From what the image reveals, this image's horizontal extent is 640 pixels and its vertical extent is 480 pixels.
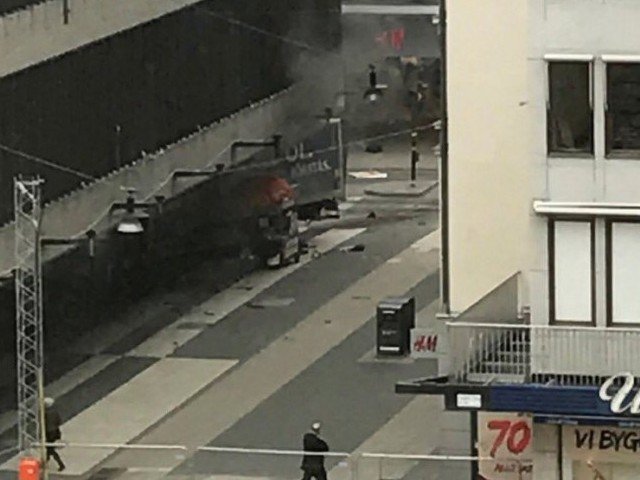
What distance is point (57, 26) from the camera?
55000 millimetres

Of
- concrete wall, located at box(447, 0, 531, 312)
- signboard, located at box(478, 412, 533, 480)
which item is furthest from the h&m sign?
concrete wall, located at box(447, 0, 531, 312)

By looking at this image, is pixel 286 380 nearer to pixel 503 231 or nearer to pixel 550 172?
pixel 503 231

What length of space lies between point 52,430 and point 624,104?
11.6 meters

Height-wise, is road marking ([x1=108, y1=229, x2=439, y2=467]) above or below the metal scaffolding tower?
below

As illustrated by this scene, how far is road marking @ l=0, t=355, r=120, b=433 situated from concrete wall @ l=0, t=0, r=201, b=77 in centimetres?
562

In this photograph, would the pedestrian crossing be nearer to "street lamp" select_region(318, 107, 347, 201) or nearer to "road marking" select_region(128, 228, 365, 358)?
"road marking" select_region(128, 228, 365, 358)

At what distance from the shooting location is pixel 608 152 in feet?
141

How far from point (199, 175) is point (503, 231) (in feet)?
47.7

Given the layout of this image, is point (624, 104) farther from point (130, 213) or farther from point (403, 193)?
point (403, 193)

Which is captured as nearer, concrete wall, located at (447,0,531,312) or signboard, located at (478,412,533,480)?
signboard, located at (478,412,533,480)

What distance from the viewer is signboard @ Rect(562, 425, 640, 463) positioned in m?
43.8

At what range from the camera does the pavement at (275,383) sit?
48750 millimetres

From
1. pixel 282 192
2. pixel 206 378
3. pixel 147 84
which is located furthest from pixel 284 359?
pixel 282 192

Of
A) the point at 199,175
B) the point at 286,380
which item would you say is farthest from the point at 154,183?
the point at 286,380
